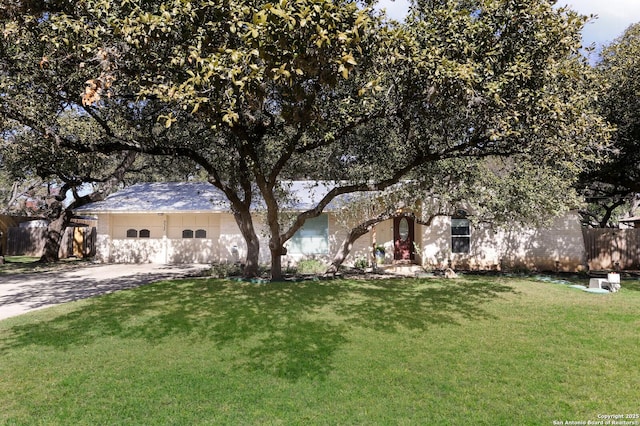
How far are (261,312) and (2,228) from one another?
22.6 m

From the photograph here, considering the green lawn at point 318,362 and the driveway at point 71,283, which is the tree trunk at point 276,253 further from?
the driveway at point 71,283

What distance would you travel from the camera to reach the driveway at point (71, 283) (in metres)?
9.50

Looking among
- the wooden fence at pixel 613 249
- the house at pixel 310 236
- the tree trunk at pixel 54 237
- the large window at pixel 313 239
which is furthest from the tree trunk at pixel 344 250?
the tree trunk at pixel 54 237

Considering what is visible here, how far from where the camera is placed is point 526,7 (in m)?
6.69

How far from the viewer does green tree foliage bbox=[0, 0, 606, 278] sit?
521 cm

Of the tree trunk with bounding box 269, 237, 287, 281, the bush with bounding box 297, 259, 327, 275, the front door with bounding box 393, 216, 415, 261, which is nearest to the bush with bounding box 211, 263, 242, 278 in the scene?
the tree trunk with bounding box 269, 237, 287, 281

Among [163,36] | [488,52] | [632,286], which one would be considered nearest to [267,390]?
[163,36]

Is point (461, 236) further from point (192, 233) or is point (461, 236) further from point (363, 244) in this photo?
point (192, 233)

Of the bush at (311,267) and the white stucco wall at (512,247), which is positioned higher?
the white stucco wall at (512,247)

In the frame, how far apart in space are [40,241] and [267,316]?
880 inches

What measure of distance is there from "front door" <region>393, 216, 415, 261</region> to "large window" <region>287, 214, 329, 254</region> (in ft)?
10.1

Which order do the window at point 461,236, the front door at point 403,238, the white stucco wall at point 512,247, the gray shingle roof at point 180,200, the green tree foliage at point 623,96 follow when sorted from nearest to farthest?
the green tree foliage at point 623,96 → the white stucco wall at point 512,247 → the window at point 461,236 → the gray shingle roof at point 180,200 → the front door at point 403,238

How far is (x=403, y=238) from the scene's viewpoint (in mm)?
18484

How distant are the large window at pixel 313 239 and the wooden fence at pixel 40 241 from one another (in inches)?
507
